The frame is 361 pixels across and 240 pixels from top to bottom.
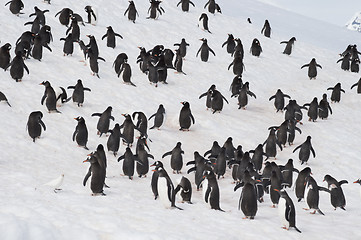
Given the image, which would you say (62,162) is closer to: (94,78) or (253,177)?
(253,177)

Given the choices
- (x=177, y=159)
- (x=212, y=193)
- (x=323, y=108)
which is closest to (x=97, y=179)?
(x=212, y=193)

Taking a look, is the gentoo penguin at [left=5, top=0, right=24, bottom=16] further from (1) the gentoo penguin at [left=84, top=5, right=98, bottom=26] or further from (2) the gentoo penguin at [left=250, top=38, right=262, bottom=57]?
(2) the gentoo penguin at [left=250, top=38, right=262, bottom=57]

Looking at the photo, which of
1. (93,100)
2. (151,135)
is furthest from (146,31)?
(151,135)

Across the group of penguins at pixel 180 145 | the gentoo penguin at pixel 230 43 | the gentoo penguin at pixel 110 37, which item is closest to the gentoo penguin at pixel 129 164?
the group of penguins at pixel 180 145

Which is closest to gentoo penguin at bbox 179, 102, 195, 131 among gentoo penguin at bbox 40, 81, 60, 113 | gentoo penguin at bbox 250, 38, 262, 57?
gentoo penguin at bbox 40, 81, 60, 113

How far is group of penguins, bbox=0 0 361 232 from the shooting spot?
9.21m

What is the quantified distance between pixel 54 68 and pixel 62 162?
606 centimetres

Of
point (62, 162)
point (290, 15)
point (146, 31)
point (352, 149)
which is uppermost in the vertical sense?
point (290, 15)

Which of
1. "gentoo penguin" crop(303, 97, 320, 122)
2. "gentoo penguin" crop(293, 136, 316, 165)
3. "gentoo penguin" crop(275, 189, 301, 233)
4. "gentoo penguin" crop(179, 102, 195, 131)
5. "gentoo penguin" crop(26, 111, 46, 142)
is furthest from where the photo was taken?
"gentoo penguin" crop(303, 97, 320, 122)

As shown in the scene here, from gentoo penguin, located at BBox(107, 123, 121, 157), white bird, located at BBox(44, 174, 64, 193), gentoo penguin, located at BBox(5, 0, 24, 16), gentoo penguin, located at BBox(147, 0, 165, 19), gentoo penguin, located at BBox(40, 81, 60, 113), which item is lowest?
white bird, located at BBox(44, 174, 64, 193)

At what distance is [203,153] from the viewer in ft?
43.4

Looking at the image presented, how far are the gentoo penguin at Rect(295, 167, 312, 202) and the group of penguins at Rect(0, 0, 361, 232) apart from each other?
21 millimetres

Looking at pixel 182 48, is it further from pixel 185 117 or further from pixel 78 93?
pixel 78 93

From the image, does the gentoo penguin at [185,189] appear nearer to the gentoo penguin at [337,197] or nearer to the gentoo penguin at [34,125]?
the gentoo penguin at [337,197]
